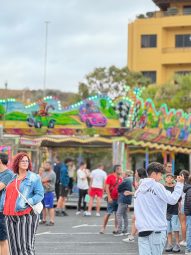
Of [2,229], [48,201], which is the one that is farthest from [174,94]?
[2,229]

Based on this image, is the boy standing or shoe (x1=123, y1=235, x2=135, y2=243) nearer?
the boy standing

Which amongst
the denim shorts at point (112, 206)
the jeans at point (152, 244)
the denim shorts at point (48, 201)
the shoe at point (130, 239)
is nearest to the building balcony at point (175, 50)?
the denim shorts at point (48, 201)

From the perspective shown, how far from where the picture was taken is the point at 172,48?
54906mm

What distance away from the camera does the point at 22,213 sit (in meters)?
8.48

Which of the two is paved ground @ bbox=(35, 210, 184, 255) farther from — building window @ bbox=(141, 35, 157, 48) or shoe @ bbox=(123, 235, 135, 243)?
building window @ bbox=(141, 35, 157, 48)

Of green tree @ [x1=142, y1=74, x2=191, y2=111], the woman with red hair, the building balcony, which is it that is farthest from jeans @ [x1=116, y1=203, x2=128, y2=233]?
the building balcony

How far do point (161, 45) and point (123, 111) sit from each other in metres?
30.3

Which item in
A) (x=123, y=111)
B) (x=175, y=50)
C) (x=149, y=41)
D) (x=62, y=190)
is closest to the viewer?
(x=62, y=190)

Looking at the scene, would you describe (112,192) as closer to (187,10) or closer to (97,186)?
(97,186)

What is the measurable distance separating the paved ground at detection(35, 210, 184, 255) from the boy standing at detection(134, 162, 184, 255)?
15.3 ft

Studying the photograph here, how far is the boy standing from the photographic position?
780 cm

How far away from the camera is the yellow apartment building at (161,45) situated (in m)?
54.5

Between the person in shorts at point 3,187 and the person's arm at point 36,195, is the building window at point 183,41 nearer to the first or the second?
the person in shorts at point 3,187

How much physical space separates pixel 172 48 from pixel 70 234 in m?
40.8
